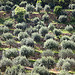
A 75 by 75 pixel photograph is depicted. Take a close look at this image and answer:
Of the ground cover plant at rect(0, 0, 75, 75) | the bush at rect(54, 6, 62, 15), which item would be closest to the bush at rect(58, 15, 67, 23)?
the ground cover plant at rect(0, 0, 75, 75)

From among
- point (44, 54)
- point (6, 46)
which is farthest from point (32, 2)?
point (44, 54)

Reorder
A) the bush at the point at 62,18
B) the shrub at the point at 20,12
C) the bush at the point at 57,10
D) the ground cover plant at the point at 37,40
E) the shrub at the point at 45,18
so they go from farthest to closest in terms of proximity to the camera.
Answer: the bush at the point at 57,10 → the shrub at the point at 45,18 → the bush at the point at 62,18 → the shrub at the point at 20,12 → the ground cover plant at the point at 37,40

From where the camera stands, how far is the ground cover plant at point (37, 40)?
127 feet

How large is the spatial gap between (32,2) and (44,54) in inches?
3206

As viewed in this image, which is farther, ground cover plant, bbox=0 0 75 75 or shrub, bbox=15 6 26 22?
shrub, bbox=15 6 26 22

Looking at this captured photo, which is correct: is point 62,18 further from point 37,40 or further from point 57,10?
point 37,40

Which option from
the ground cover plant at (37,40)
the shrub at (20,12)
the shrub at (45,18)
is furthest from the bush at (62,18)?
the shrub at (20,12)

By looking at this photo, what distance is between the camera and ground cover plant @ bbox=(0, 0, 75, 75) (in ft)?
127

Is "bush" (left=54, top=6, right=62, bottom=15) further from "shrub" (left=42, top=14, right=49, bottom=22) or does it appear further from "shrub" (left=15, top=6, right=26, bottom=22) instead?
"shrub" (left=15, top=6, right=26, bottom=22)

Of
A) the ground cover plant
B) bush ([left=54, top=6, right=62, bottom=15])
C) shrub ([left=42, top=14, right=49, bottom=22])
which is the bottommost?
the ground cover plant

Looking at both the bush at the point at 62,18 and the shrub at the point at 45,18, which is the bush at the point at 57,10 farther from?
the shrub at the point at 45,18

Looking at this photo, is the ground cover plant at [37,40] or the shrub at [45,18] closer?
the ground cover plant at [37,40]

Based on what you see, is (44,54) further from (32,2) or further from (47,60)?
(32,2)

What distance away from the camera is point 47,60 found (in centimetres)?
3966
